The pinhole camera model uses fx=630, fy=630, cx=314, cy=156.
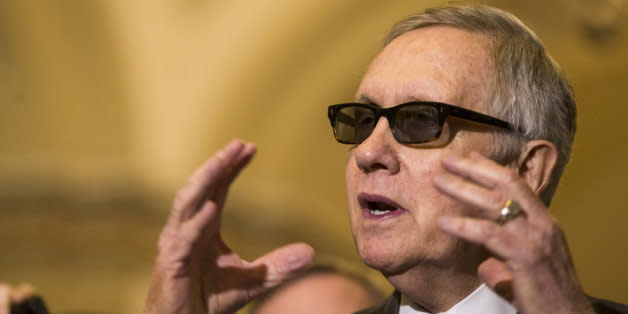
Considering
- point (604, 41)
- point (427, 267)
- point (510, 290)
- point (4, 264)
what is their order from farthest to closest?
point (604, 41), point (4, 264), point (427, 267), point (510, 290)

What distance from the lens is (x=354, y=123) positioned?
60.6 inches

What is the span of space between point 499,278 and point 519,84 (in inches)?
22.2

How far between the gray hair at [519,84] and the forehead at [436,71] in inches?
1.4

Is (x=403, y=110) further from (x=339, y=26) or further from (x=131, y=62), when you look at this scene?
(x=131, y=62)

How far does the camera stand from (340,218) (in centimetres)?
316

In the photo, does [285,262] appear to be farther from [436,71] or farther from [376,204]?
[436,71]

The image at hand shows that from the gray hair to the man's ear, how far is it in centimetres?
3

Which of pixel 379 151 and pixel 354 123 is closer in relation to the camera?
pixel 379 151

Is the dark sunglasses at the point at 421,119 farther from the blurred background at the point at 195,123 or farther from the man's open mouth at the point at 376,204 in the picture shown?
the blurred background at the point at 195,123

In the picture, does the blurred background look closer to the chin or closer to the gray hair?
the gray hair

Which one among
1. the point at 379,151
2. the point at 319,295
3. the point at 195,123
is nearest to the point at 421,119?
the point at 379,151

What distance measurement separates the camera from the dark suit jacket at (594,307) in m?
1.53

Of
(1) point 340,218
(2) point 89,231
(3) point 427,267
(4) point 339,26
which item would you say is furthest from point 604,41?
(2) point 89,231

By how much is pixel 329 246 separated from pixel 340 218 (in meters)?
0.15
